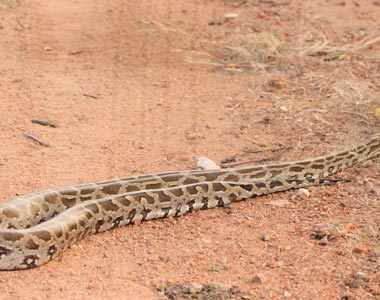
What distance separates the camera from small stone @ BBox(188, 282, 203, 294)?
253 inches

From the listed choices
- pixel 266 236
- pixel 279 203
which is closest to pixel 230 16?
pixel 279 203

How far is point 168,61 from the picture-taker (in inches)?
473

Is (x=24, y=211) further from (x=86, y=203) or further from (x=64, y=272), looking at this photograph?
(x=64, y=272)

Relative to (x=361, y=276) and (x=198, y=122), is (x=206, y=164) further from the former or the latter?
(x=361, y=276)

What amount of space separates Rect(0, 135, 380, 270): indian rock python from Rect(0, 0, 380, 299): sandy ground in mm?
110

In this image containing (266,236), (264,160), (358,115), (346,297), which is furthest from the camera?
(358,115)

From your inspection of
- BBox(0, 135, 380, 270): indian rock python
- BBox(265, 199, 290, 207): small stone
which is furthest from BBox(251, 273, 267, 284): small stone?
BBox(265, 199, 290, 207): small stone

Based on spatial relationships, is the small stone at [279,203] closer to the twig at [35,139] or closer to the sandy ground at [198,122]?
the sandy ground at [198,122]

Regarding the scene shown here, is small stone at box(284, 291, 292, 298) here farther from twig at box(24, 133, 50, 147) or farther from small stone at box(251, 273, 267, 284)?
twig at box(24, 133, 50, 147)

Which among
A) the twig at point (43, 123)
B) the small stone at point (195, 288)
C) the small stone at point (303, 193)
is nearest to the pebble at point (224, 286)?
the small stone at point (195, 288)

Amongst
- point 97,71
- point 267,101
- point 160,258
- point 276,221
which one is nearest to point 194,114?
point 267,101

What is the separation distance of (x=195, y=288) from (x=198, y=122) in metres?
3.93

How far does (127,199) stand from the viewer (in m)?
7.88

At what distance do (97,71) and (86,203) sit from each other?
4.21 m
